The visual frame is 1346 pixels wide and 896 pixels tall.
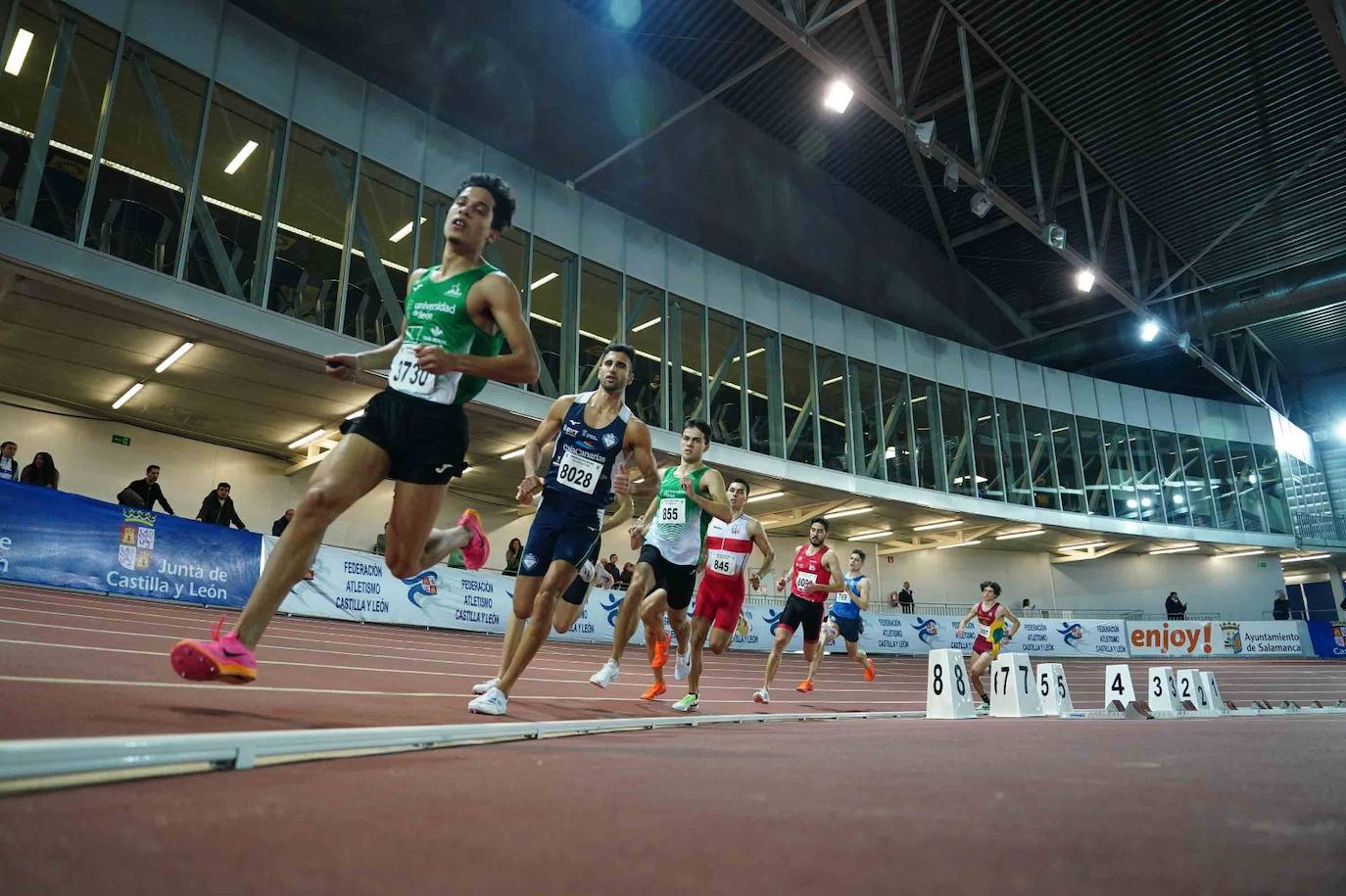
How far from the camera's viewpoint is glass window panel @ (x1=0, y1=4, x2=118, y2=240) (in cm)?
1002

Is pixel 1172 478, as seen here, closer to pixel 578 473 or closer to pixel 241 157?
pixel 241 157

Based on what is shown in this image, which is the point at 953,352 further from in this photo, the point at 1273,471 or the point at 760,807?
the point at 760,807

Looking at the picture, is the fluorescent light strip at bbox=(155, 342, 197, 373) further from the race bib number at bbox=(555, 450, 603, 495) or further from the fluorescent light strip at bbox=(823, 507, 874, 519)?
the fluorescent light strip at bbox=(823, 507, 874, 519)

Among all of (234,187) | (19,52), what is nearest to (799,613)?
(234,187)

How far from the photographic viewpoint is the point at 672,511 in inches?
256

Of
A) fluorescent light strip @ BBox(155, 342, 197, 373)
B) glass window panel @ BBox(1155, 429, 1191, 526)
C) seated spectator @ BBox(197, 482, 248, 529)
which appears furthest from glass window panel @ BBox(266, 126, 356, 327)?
glass window panel @ BBox(1155, 429, 1191, 526)

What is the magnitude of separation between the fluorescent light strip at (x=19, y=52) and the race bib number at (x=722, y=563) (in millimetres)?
11722

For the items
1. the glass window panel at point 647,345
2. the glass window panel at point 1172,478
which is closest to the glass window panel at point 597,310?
the glass window panel at point 647,345

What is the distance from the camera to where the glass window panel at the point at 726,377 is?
716 inches

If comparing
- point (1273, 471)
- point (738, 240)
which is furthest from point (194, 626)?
point (1273, 471)

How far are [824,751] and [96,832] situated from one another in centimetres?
226

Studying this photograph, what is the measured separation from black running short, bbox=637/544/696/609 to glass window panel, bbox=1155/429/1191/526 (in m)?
25.6

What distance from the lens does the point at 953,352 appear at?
23.6m

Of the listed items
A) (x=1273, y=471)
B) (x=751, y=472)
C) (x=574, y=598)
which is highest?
(x=1273, y=471)
